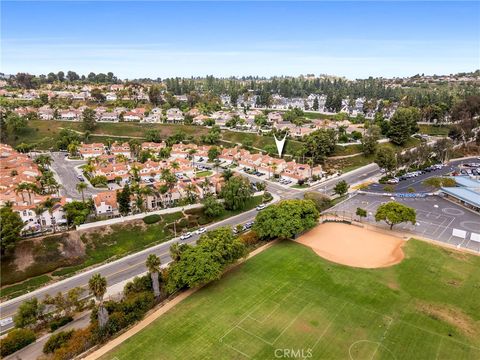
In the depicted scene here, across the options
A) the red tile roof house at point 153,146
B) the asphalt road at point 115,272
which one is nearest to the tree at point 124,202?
the asphalt road at point 115,272

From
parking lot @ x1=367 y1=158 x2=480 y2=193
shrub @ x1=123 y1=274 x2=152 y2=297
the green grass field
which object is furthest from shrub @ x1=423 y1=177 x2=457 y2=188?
shrub @ x1=123 y1=274 x2=152 y2=297

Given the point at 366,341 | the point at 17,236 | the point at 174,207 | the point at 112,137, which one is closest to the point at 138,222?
the point at 174,207

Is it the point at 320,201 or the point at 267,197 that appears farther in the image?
the point at 267,197

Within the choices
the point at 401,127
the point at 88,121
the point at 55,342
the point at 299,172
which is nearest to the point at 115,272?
the point at 55,342

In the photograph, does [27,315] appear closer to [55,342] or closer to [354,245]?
[55,342]

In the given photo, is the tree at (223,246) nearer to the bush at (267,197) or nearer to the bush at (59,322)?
the bush at (59,322)

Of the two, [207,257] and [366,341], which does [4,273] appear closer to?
[207,257]
